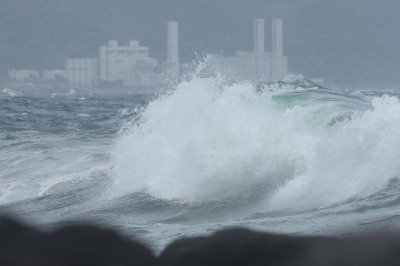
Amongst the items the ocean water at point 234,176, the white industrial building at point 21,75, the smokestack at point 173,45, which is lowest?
the ocean water at point 234,176

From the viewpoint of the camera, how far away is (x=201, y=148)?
841 centimetres

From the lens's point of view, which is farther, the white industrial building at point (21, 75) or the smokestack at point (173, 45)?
the white industrial building at point (21, 75)

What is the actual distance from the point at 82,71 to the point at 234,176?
101225mm

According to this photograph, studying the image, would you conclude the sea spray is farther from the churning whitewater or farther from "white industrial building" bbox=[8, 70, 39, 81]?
"white industrial building" bbox=[8, 70, 39, 81]

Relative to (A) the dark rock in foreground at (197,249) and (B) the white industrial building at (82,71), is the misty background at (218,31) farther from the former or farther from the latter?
(A) the dark rock in foreground at (197,249)

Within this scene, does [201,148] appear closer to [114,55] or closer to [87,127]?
[87,127]

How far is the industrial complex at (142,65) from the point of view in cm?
9594

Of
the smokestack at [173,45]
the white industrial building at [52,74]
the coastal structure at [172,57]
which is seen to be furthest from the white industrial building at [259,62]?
the white industrial building at [52,74]

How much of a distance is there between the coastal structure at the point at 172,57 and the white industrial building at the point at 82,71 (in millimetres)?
12246

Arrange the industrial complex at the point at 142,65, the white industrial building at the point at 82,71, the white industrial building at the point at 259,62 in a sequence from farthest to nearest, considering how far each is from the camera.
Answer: the white industrial building at the point at 82,71
the industrial complex at the point at 142,65
the white industrial building at the point at 259,62

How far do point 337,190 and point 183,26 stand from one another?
121 m

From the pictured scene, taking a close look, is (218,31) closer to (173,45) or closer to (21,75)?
(173,45)

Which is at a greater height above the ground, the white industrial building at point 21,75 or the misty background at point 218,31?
the misty background at point 218,31

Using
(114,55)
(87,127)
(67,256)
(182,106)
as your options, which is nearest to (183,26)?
(114,55)
